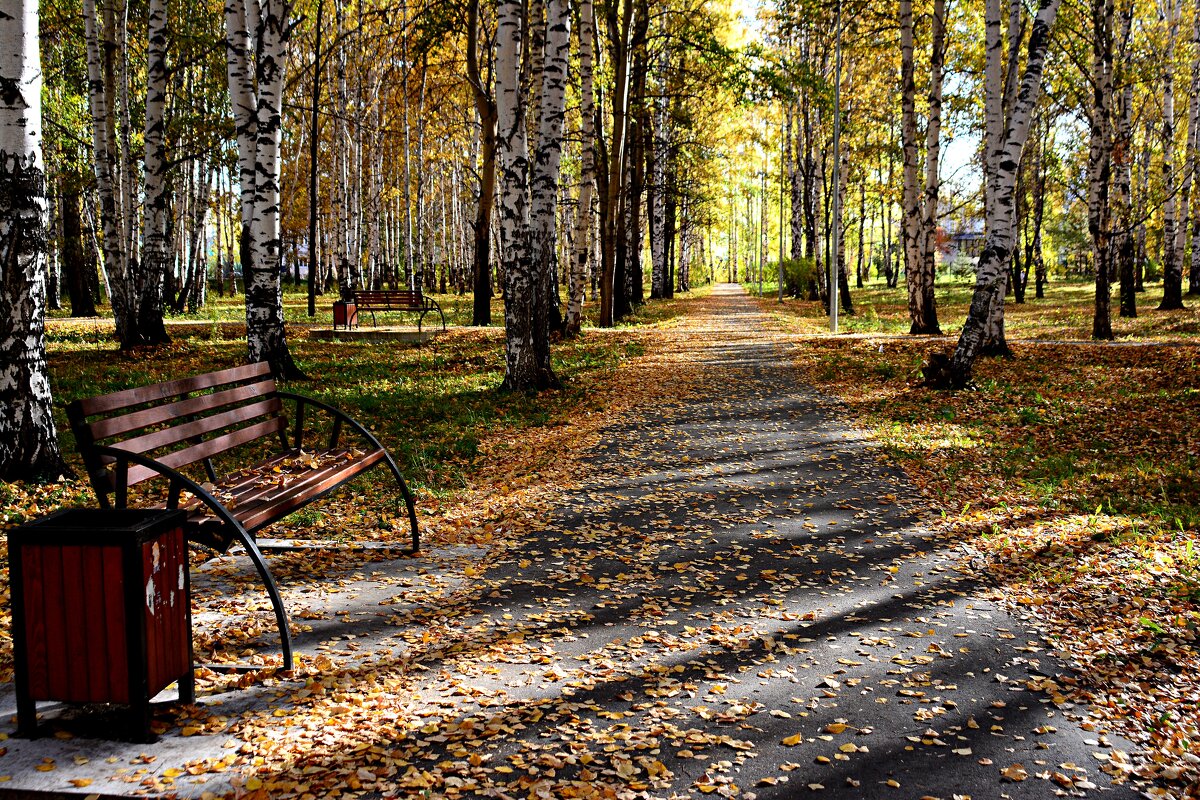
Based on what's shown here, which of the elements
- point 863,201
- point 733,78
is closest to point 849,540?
point 733,78

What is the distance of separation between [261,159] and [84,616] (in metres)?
9.73

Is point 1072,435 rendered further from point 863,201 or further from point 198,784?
point 863,201

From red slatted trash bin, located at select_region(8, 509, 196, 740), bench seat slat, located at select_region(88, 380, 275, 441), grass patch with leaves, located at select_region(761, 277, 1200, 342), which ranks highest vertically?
grass patch with leaves, located at select_region(761, 277, 1200, 342)

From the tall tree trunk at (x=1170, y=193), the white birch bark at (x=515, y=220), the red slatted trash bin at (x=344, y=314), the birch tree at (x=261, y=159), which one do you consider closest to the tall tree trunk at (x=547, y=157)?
the white birch bark at (x=515, y=220)

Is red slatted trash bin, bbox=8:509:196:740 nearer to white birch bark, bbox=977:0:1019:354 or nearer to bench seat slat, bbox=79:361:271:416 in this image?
bench seat slat, bbox=79:361:271:416

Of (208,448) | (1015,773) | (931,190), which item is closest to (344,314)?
(931,190)

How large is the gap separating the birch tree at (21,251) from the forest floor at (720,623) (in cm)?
44

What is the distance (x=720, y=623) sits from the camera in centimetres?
473

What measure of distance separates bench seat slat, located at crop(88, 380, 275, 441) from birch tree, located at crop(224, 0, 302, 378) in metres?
6.00

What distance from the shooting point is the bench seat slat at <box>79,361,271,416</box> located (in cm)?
420

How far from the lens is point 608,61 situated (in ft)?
81.4

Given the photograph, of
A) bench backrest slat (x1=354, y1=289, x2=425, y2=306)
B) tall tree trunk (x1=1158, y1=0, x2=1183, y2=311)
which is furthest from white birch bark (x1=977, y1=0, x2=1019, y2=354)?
bench backrest slat (x1=354, y1=289, x2=425, y2=306)

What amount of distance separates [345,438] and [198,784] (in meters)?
6.86

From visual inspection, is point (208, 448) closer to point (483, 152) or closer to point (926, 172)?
point (483, 152)
